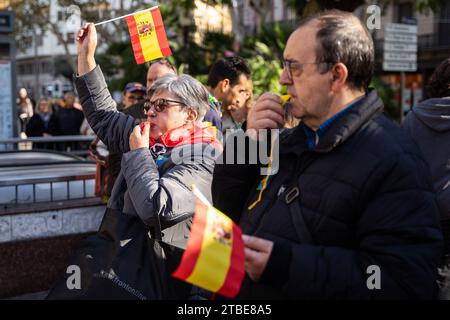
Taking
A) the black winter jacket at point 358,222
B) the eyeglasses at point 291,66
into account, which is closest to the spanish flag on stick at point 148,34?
the eyeglasses at point 291,66

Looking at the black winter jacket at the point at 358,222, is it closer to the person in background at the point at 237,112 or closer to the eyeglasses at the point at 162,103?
the eyeglasses at the point at 162,103

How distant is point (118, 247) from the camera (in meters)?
2.42

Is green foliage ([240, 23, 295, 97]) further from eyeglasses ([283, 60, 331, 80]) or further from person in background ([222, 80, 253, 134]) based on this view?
eyeglasses ([283, 60, 331, 80])

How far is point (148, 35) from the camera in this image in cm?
371

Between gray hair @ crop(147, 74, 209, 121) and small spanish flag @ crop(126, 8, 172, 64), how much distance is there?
72 centimetres

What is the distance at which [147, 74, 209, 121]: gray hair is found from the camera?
2.96m

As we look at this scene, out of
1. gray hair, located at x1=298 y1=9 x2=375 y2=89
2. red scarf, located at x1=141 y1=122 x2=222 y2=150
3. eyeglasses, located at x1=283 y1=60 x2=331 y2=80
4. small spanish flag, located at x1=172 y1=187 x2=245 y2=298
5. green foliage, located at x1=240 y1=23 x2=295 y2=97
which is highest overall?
green foliage, located at x1=240 y1=23 x2=295 y2=97

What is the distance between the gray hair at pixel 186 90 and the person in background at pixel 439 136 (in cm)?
102

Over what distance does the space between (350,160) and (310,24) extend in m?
0.43

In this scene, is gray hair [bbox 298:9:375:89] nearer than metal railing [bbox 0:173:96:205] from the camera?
Yes

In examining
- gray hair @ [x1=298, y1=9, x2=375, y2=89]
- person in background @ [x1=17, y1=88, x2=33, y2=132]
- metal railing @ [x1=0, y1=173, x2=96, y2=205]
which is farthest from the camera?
person in background @ [x1=17, y1=88, x2=33, y2=132]

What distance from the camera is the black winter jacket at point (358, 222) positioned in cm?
159

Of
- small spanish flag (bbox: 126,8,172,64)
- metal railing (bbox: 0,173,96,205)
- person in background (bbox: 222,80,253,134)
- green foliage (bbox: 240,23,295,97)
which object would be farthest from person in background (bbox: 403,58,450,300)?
green foliage (bbox: 240,23,295,97)
